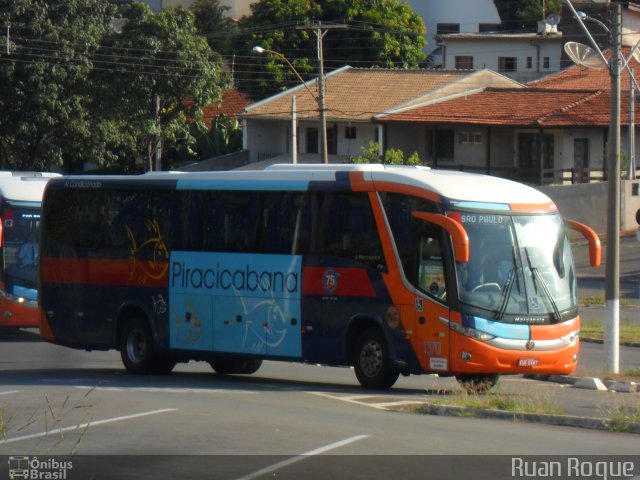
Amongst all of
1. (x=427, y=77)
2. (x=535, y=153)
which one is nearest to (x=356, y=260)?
(x=535, y=153)

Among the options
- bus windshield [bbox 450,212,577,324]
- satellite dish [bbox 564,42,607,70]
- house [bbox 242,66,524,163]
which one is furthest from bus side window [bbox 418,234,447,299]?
house [bbox 242,66,524,163]

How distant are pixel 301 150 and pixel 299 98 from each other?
111 inches

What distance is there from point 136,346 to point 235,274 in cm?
251

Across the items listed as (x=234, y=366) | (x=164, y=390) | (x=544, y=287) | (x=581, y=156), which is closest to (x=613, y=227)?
(x=544, y=287)

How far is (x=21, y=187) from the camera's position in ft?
77.8

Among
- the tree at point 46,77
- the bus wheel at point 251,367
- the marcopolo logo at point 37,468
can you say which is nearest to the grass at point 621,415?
the marcopolo logo at point 37,468

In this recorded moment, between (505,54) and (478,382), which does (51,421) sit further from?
(505,54)

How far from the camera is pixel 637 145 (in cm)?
5231

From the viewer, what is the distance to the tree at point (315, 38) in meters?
64.2

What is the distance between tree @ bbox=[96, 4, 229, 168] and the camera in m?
50.3

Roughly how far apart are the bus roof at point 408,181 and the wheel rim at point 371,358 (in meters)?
2.23

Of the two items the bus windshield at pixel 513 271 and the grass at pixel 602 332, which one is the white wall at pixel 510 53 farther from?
the bus windshield at pixel 513 271

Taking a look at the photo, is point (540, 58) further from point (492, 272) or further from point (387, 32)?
point (492, 272)

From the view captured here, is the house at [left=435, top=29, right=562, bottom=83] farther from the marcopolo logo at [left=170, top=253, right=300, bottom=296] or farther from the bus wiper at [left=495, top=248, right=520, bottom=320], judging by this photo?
the bus wiper at [left=495, top=248, right=520, bottom=320]
